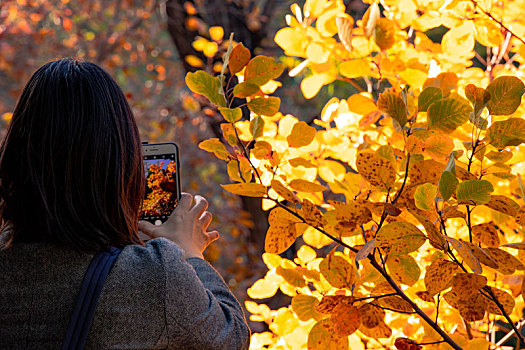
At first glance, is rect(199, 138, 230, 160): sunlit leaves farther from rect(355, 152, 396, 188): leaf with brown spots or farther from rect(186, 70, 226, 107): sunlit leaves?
rect(355, 152, 396, 188): leaf with brown spots

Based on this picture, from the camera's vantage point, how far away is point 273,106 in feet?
2.96

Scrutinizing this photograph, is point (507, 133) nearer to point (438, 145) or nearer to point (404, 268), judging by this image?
point (438, 145)

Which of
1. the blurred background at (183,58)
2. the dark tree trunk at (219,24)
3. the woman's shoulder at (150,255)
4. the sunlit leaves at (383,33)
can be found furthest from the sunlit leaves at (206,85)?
the dark tree trunk at (219,24)

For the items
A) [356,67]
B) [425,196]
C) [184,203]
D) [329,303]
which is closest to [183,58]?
[356,67]

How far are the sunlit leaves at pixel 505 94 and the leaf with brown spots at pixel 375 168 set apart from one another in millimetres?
170

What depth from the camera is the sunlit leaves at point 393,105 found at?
2.68 feet

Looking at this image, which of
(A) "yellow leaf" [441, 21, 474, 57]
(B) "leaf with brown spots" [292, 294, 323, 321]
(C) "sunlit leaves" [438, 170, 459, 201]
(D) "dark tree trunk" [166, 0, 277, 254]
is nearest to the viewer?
(C) "sunlit leaves" [438, 170, 459, 201]

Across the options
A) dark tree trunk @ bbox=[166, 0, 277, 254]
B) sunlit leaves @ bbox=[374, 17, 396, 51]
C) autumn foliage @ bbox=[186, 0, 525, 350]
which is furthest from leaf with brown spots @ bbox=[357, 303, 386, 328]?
dark tree trunk @ bbox=[166, 0, 277, 254]

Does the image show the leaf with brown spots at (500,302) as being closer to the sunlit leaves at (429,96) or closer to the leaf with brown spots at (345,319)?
the leaf with brown spots at (345,319)

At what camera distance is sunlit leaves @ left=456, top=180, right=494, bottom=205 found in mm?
741

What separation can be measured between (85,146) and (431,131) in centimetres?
51

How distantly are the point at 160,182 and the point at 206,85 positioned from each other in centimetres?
34

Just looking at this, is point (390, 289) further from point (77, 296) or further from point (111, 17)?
point (111, 17)

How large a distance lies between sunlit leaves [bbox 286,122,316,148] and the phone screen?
→ 28 cm
